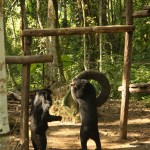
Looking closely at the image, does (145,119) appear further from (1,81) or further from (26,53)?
(1,81)

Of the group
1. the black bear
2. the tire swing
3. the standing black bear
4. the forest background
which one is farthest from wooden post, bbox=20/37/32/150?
the forest background

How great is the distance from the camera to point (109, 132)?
8344 millimetres

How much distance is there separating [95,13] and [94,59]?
81.2 inches

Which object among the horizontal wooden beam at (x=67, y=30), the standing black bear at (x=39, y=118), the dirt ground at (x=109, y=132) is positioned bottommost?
the dirt ground at (x=109, y=132)

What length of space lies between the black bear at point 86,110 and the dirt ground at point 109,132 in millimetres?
703

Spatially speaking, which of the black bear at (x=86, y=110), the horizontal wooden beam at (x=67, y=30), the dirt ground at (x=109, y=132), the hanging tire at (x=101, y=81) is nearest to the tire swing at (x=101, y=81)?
the hanging tire at (x=101, y=81)

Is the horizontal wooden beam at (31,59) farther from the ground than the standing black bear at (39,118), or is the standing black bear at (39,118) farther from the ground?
the horizontal wooden beam at (31,59)

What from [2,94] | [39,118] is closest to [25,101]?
[39,118]

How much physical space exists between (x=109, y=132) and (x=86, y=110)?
6.56ft

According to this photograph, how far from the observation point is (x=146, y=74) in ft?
45.2

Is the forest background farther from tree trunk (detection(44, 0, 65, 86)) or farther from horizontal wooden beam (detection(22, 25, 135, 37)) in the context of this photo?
horizontal wooden beam (detection(22, 25, 135, 37))

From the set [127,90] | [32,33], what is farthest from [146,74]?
[32,33]

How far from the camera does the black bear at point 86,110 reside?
6.48m

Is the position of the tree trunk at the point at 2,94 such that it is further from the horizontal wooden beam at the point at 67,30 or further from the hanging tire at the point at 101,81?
the hanging tire at the point at 101,81
